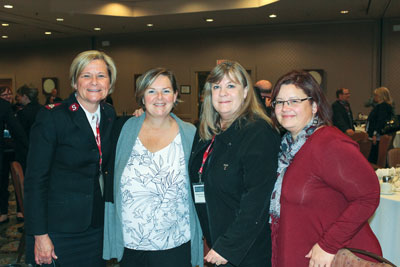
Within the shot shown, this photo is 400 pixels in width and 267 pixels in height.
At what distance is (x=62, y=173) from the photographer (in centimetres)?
201

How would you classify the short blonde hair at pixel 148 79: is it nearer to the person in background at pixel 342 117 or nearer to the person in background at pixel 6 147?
the person in background at pixel 6 147

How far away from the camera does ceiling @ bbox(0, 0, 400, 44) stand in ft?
27.7

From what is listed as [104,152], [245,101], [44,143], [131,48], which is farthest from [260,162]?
[131,48]

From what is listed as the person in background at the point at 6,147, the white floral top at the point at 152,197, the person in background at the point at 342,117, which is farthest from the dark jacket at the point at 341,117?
the white floral top at the point at 152,197

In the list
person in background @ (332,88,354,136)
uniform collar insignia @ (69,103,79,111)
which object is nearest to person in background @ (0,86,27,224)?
uniform collar insignia @ (69,103,79,111)

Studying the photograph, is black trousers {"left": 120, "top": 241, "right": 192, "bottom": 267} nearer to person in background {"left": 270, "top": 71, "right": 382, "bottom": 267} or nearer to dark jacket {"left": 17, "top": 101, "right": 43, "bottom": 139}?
person in background {"left": 270, "top": 71, "right": 382, "bottom": 267}

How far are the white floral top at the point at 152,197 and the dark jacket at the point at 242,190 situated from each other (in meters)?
0.23

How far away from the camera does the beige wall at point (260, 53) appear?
1031 cm

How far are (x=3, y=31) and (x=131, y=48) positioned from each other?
3.82m

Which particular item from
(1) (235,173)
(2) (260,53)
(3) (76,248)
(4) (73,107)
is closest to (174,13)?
(2) (260,53)

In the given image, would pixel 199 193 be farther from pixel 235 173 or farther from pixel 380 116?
pixel 380 116

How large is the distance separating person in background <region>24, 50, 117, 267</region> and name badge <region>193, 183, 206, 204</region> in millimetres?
537

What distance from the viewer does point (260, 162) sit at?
1744mm

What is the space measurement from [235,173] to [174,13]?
26.7 ft
